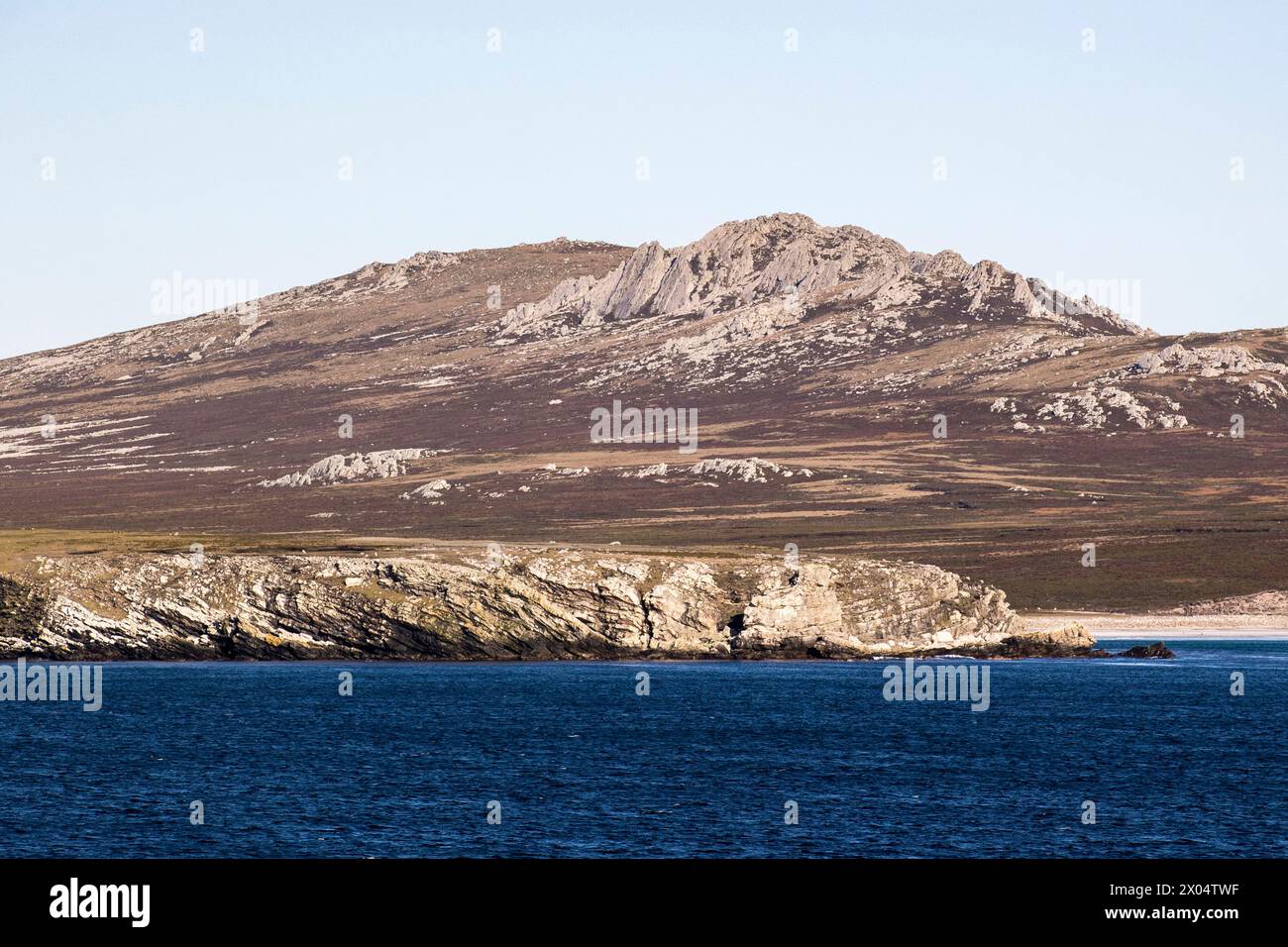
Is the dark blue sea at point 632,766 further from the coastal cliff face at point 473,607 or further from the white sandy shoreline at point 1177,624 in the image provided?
the white sandy shoreline at point 1177,624

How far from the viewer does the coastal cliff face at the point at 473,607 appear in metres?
118

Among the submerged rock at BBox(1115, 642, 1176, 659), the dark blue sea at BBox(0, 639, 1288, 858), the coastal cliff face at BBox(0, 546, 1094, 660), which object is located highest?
the coastal cliff face at BBox(0, 546, 1094, 660)

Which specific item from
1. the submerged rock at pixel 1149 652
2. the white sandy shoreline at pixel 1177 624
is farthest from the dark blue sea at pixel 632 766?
the white sandy shoreline at pixel 1177 624

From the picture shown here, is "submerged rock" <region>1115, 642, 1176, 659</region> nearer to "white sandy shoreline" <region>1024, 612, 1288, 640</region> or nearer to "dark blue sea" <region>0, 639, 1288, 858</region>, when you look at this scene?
"dark blue sea" <region>0, 639, 1288, 858</region>

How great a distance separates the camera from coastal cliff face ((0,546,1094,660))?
4660 inches

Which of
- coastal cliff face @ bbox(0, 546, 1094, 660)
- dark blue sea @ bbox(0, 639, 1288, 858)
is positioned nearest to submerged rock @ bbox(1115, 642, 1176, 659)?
dark blue sea @ bbox(0, 639, 1288, 858)

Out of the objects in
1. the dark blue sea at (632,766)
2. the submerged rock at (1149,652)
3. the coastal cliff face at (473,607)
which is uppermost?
the coastal cliff face at (473,607)

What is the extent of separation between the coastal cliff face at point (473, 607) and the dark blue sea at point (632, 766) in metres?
3.62

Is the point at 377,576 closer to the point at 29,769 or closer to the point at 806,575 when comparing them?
the point at 806,575

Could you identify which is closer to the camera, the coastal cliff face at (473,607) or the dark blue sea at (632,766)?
the dark blue sea at (632,766)

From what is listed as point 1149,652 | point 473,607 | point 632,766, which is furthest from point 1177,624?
point 632,766

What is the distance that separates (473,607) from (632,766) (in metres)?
50.2

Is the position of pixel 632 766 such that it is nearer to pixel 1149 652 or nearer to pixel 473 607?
pixel 473 607

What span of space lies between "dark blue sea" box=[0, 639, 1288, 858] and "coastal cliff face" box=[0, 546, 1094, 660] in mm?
3621
